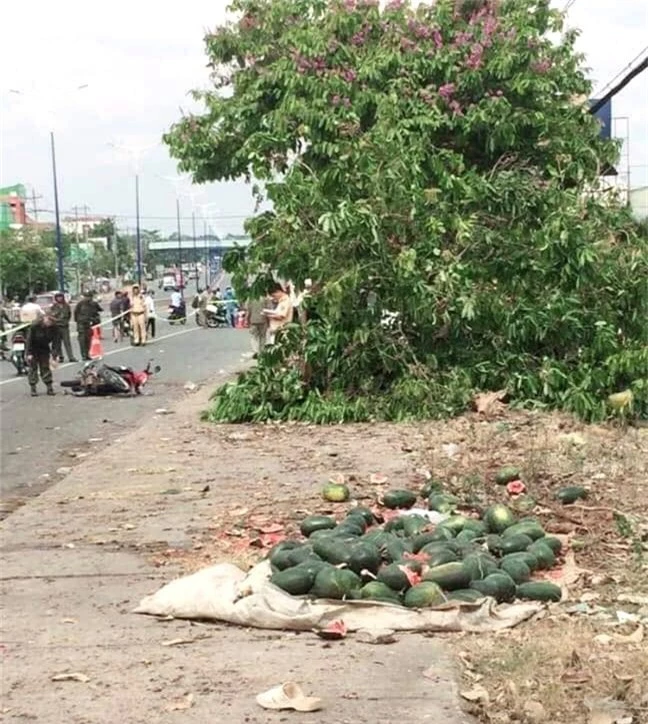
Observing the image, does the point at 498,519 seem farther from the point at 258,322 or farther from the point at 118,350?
the point at 118,350

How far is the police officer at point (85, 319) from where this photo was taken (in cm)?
2428

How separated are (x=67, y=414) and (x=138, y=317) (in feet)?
45.1

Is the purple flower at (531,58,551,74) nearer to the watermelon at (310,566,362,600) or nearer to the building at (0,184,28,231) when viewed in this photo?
the watermelon at (310,566,362,600)

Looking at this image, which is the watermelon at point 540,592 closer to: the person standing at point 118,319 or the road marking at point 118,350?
the road marking at point 118,350

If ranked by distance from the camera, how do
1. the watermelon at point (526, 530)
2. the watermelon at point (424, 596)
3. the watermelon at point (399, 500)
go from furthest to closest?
the watermelon at point (399, 500) → the watermelon at point (526, 530) → the watermelon at point (424, 596)

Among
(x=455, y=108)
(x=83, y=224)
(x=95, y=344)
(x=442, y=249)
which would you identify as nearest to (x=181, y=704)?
(x=442, y=249)

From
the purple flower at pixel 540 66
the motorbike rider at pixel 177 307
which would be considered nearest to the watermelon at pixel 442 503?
the purple flower at pixel 540 66

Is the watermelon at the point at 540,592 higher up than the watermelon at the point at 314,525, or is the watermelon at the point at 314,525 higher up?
the watermelon at the point at 314,525

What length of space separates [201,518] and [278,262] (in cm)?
636

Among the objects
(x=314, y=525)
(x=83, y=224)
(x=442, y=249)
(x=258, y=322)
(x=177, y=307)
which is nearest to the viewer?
(x=314, y=525)

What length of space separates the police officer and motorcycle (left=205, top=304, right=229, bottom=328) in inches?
628

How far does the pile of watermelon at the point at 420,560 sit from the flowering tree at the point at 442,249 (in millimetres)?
6121

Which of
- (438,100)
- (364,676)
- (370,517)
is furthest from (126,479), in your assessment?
(438,100)

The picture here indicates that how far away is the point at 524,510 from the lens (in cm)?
764
